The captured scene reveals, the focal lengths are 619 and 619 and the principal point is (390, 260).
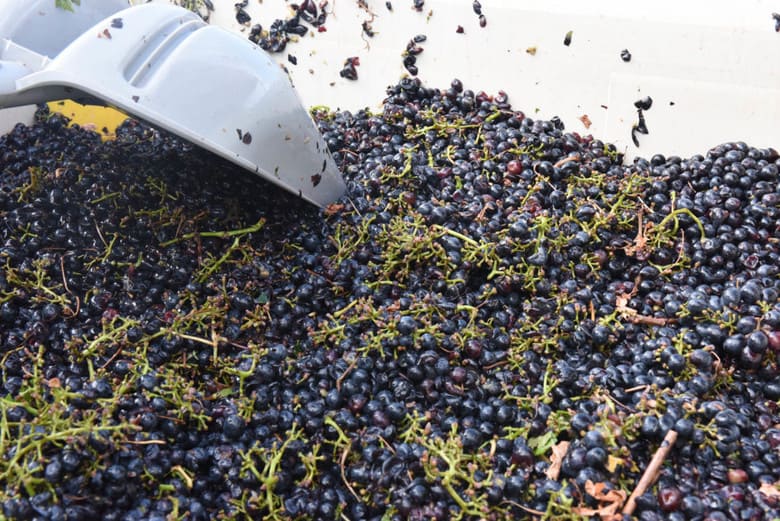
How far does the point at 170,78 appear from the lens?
1674 millimetres

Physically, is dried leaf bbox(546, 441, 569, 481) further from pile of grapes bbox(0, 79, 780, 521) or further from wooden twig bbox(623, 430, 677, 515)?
wooden twig bbox(623, 430, 677, 515)

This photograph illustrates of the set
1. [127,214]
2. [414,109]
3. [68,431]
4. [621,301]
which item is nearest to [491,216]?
[621,301]

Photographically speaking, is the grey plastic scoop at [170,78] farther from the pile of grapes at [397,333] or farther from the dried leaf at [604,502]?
the dried leaf at [604,502]

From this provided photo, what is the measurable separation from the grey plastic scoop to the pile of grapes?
0.28 meters

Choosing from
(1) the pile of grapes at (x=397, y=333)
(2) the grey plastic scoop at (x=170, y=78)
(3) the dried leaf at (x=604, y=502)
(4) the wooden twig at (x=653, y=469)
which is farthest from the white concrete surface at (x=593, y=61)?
(3) the dried leaf at (x=604, y=502)

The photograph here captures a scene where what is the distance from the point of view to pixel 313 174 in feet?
6.93

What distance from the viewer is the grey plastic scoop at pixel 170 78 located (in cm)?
158

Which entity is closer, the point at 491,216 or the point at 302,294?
the point at 302,294

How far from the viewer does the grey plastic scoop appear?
1582mm

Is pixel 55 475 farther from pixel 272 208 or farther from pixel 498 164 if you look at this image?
pixel 498 164

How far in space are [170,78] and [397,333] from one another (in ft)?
3.03

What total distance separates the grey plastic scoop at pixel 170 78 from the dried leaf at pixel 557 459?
3.76 ft

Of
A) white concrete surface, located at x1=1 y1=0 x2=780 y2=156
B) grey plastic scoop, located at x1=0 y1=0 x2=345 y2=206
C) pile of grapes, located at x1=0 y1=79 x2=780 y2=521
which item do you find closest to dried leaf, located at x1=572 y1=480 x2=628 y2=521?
pile of grapes, located at x1=0 y1=79 x2=780 y2=521

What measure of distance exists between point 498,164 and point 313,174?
694 millimetres
